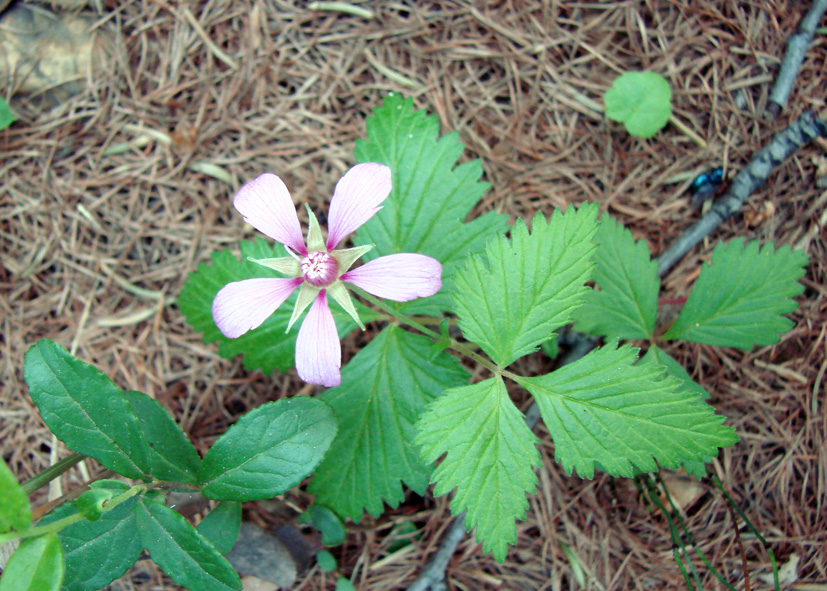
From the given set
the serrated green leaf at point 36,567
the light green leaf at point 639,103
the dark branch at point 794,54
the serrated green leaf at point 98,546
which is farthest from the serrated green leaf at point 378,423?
the dark branch at point 794,54

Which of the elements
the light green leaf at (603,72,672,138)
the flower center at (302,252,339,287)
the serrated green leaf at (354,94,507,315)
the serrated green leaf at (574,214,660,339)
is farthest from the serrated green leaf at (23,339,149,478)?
the light green leaf at (603,72,672,138)

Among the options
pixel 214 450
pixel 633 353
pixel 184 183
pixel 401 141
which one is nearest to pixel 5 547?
pixel 214 450

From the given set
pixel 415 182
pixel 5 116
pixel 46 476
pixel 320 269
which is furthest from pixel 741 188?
pixel 5 116

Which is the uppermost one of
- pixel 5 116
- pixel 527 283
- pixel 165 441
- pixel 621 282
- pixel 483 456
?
pixel 5 116

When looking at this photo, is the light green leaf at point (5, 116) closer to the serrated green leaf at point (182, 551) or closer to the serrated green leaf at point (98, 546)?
the serrated green leaf at point (98, 546)

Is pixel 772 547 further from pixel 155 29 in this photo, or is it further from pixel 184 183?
pixel 155 29

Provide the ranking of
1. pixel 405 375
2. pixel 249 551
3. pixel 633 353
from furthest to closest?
pixel 249 551
pixel 405 375
pixel 633 353

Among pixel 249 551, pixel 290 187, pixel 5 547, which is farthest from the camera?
pixel 290 187

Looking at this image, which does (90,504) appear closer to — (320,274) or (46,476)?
(46,476)
